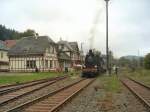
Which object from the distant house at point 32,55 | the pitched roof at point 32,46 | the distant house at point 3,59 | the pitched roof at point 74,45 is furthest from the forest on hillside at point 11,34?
the distant house at point 32,55

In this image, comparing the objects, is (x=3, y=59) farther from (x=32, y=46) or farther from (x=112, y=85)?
(x=112, y=85)

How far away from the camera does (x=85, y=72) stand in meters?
41.4

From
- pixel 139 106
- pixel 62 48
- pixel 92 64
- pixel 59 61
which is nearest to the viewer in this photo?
pixel 139 106

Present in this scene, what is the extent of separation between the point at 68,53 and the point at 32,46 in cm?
2609

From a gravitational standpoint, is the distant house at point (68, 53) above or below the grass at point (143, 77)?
above

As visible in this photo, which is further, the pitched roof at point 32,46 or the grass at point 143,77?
the pitched roof at point 32,46

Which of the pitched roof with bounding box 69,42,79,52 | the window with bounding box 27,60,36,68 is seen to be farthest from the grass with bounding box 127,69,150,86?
the pitched roof with bounding box 69,42,79,52

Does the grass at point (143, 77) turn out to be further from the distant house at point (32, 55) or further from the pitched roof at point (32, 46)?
the pitched roof at point (32, 46)

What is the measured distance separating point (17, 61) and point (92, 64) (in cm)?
2408

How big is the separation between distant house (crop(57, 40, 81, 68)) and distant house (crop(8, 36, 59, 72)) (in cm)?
1035

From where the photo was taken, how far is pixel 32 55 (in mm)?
60281

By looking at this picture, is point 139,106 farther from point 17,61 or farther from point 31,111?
point 17,61

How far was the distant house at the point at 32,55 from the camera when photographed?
5966cm

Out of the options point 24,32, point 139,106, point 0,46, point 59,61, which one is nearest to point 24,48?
point 0,46
